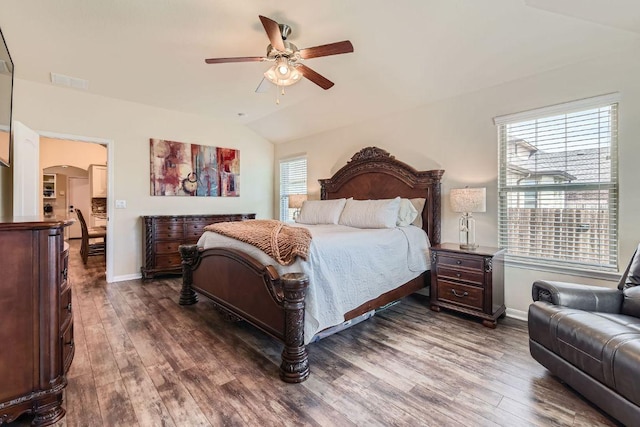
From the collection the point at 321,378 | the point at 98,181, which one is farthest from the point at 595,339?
the point at 98,181

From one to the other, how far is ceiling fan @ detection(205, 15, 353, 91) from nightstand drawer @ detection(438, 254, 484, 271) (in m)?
2.20

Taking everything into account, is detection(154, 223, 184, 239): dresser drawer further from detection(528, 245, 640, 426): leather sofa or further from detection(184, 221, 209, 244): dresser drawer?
detection(528, 245, 640, 426): leather sofa

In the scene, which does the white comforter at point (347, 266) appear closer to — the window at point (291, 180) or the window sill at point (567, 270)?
the window sill at point (567, 270)

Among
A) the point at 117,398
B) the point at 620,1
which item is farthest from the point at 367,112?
the point at 117,398

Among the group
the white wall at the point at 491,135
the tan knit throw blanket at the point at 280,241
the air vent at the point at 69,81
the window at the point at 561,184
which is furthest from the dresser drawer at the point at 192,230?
the window at the point at 561,184

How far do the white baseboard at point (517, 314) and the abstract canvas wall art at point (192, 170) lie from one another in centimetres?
469

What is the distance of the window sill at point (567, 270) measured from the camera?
2.53 meters

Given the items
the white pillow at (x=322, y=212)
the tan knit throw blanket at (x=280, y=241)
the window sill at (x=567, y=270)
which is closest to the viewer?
the tan knit throw blanket at (x=280, y=241)

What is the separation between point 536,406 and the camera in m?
1.67

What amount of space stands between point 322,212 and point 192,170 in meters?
2.58

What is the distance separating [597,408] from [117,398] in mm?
2803

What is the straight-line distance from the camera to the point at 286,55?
8.41 feet

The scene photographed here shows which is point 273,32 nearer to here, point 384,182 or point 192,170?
point 384,182

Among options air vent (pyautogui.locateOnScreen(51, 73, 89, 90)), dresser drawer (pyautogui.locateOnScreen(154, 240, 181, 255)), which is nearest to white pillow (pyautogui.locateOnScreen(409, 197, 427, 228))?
dresser drawer (pyautogui.locateOnScreen(154, 240, 181, 255))
